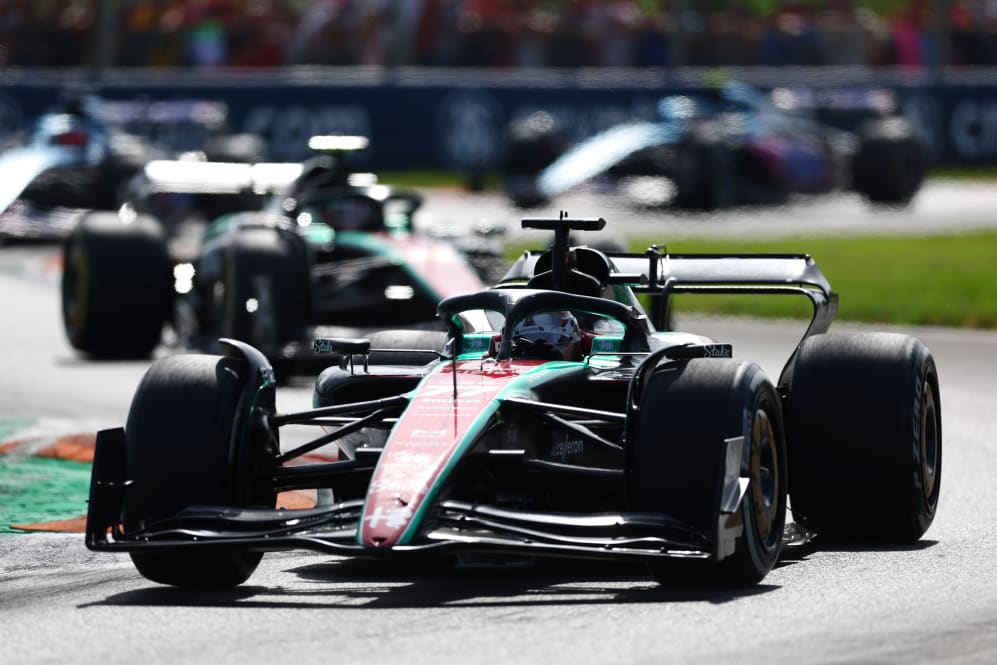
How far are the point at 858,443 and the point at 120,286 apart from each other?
29.2ft

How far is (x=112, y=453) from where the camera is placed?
7059 millimetres

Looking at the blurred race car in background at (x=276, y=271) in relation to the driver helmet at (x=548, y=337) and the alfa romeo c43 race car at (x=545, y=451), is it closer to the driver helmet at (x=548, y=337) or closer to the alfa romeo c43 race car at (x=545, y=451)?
the alfa romeo c43 race car at (x=545, y=451)

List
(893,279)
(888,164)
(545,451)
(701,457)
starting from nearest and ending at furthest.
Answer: (701,457) → (545,451) → (893,279) → (888,164)

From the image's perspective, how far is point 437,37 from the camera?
123 feet

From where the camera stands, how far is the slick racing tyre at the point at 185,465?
23.1ft

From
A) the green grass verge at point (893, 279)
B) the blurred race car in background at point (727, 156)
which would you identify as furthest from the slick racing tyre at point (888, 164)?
the green grass verge at point (893, 279)

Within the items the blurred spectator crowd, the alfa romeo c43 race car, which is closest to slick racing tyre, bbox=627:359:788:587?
the alfa romeo c43 race car

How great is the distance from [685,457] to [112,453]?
1.88 metres

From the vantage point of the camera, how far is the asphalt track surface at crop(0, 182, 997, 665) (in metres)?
5.93

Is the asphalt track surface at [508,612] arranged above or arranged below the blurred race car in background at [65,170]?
below

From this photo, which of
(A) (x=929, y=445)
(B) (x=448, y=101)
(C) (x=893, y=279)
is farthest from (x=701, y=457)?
(B) (x=448, y=101)

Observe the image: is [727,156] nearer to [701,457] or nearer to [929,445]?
[929,445]

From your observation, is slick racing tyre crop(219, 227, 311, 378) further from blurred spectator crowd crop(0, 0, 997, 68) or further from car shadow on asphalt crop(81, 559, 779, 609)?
blurred spectator crowd crop(0, 0, 997, 68)

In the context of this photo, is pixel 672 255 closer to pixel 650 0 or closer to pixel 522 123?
pixel 522 123
